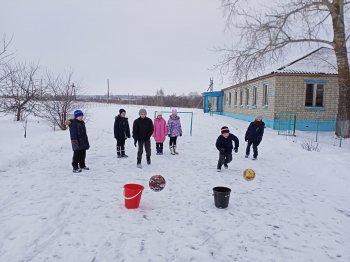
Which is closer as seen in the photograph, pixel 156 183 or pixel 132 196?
pixel 132 196

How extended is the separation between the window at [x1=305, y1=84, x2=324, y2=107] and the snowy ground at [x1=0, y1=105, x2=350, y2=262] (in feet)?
33.8

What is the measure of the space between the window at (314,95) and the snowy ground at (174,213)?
1031cm

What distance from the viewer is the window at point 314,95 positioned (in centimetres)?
1880

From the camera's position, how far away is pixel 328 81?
61.1 ft

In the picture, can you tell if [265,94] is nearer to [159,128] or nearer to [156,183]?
[159,128]

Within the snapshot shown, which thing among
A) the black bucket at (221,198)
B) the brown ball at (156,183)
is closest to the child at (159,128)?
the brown ball at (156,183)

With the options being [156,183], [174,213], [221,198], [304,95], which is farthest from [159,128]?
[304,95]

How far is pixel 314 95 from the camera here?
1884 cm

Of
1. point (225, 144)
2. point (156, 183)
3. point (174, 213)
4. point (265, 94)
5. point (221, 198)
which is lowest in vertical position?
point (174, 213)

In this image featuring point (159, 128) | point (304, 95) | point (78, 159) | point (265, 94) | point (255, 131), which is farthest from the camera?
point (265, 94)

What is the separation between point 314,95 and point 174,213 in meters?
16.8

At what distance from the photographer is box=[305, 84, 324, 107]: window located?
18.8 m

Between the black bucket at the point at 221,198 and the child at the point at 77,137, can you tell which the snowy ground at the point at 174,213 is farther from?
the child at the point at 77,137

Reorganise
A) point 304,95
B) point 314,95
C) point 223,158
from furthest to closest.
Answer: point 314,95 < point 304,95 < point 223,158
